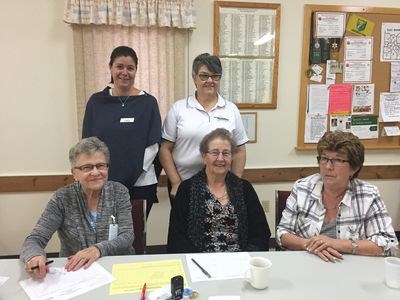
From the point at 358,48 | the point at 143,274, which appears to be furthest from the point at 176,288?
the point at 358,48

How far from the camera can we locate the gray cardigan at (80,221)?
165cm

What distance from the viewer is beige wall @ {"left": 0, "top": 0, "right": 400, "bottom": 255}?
9.15ft

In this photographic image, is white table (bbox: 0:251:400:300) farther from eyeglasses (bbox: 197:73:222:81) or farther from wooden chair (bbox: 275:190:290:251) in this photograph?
eyeglasses (bbox: 197:73:222:81)

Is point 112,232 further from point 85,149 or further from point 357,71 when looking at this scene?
point 357,71

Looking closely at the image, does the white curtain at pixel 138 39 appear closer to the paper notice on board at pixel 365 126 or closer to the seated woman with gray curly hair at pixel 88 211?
the seated woman with gray curly hair at pixel 88 211

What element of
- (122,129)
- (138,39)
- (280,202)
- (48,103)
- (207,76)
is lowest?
(280,202)

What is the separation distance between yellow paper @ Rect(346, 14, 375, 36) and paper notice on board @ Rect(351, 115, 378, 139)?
0.74 metres

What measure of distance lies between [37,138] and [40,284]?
1862 mm

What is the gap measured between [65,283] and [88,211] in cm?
45

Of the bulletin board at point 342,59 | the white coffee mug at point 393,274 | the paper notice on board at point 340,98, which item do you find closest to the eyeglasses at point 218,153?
the white coffee mug at point 393,274

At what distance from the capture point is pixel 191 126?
2.32 m

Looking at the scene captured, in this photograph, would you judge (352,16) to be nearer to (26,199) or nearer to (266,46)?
(266,46)

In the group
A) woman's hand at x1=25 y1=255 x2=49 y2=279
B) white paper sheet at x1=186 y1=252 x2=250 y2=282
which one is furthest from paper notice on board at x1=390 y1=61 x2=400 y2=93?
woman's hand at x1=25 y1=255 x2=49 y2=279

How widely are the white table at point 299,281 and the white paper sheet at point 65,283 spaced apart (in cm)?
3
